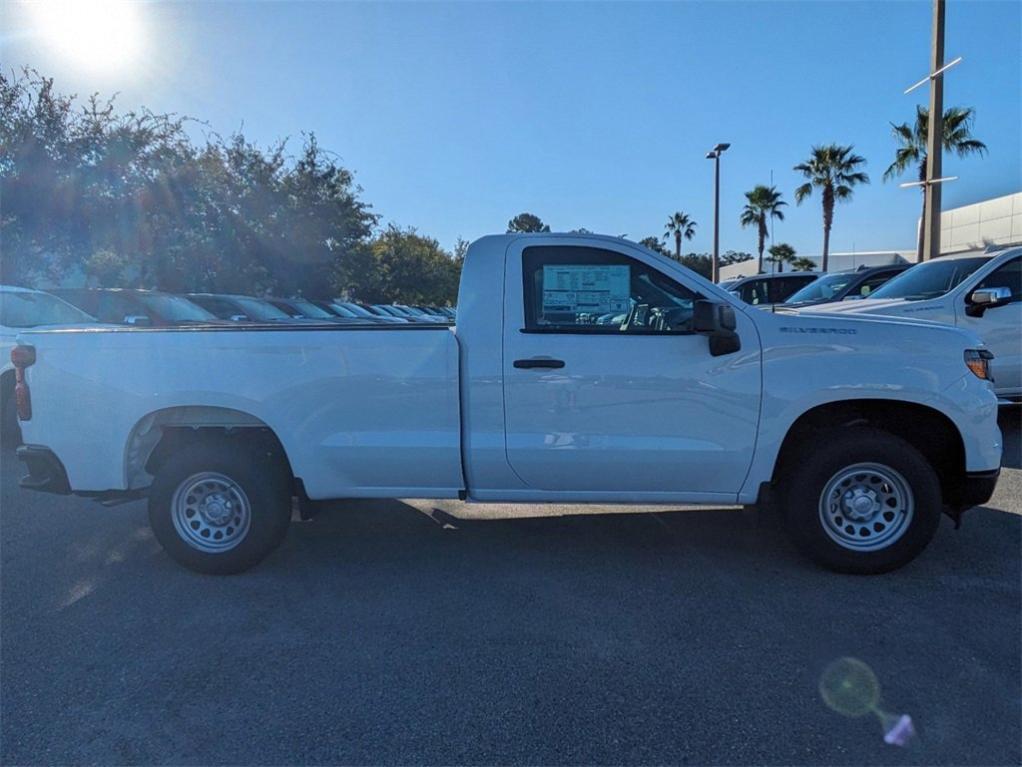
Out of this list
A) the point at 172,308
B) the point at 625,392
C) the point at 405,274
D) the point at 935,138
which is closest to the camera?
the point at 625,392

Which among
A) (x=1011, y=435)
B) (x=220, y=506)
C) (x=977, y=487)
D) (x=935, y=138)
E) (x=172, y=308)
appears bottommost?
(x=1011, y=435)

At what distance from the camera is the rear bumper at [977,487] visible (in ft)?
12.9

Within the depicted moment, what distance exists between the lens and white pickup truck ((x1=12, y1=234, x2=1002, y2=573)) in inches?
155

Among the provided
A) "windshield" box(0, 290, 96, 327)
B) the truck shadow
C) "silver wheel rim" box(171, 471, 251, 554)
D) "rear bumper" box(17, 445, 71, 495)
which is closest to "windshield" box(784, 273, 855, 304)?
the truck shadow

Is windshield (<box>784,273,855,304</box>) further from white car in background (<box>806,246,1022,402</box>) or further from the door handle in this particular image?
the door handle

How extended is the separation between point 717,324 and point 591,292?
0.79m

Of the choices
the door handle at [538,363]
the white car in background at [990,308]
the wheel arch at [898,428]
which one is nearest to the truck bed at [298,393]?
the door handle at [538,363]

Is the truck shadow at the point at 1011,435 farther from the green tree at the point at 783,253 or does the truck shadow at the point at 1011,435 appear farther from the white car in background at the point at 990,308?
the green tree at the point at 783,253

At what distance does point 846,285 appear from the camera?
10977 mm

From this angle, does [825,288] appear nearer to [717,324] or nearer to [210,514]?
[717,324]

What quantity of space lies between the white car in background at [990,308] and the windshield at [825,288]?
139 inches

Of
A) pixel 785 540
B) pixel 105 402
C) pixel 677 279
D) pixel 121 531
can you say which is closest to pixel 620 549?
pixel 785 540

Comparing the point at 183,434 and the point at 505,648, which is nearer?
the point at 505,648

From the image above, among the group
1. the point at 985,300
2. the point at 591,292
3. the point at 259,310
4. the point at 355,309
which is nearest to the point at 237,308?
the point at 259,310
